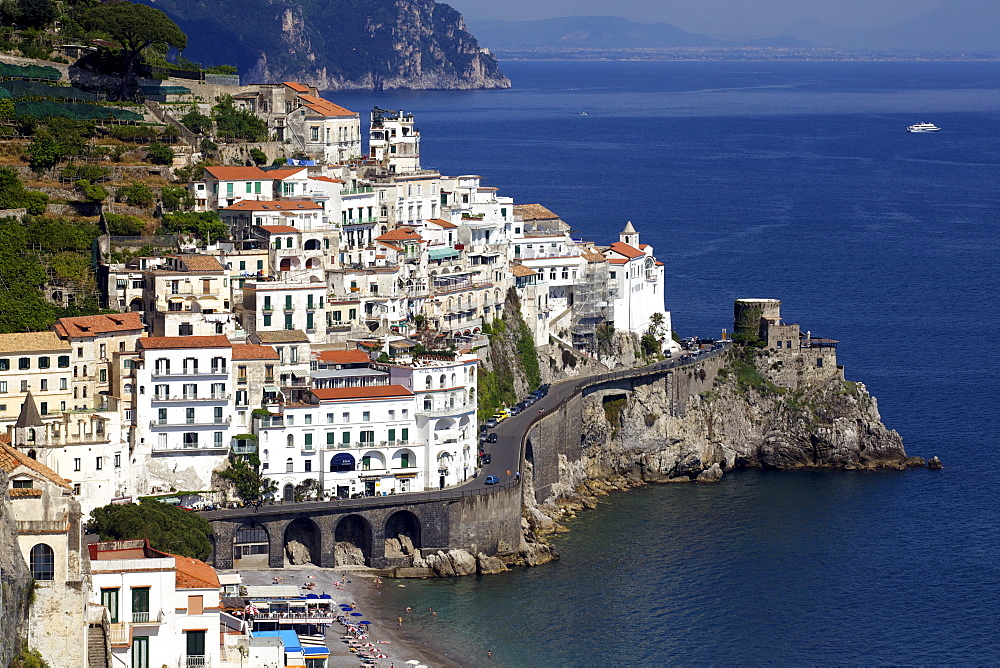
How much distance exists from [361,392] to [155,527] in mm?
17358

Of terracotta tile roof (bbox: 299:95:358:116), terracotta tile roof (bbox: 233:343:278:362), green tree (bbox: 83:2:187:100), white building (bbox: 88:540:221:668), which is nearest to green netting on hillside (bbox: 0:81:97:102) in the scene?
green tree (bbox: 83:2:187:100)

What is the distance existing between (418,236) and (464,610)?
32106mm

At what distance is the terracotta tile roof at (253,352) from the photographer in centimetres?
9238

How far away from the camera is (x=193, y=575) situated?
6556 cm

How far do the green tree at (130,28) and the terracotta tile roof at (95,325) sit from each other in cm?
3183

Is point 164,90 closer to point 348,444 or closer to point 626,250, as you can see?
point 626,250

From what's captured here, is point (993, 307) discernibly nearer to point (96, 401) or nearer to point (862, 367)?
point (862, 367)

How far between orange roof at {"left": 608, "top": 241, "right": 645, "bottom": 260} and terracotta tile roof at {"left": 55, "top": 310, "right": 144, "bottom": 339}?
40.8 m

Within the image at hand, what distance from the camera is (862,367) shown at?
139m

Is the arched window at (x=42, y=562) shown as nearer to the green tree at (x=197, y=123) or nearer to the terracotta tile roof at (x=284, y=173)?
the terracotta tile roof at (x=284, y=173)

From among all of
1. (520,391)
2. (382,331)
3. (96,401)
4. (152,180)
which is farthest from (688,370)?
(96,401)

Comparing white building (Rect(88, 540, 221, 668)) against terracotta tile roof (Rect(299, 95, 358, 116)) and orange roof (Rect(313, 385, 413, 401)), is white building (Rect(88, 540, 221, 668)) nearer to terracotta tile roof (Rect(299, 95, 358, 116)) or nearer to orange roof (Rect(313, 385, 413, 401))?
orange roof (Rect(313, 385, 413, 401))

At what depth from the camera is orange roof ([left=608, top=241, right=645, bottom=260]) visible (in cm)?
12522

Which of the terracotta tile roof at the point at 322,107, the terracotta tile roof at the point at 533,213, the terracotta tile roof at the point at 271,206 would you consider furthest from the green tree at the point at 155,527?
the terracotta tile roof at the point at 533,213
